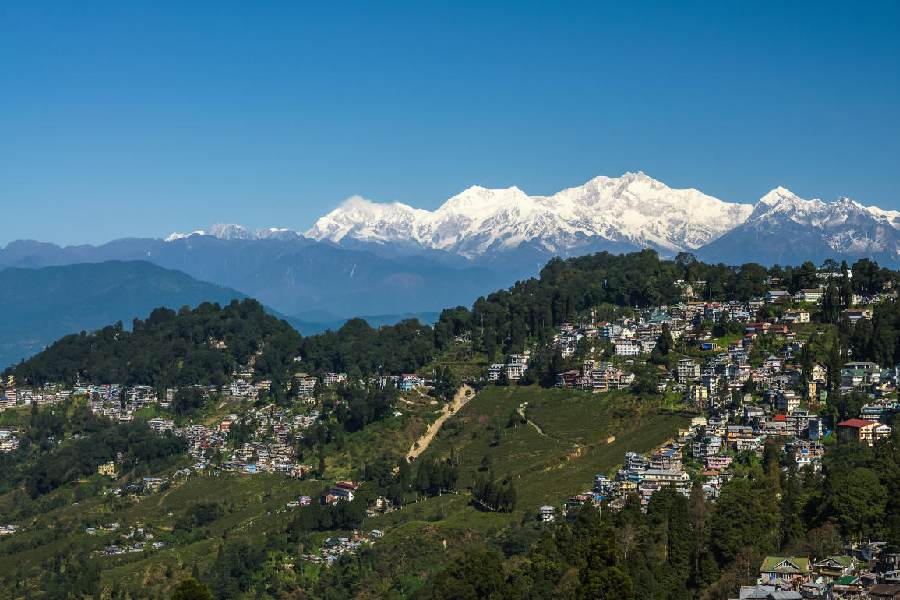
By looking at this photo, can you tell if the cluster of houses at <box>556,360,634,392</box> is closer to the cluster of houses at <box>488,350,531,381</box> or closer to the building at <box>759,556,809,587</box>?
the cluster of houses at <box>488,350,531,381</box>

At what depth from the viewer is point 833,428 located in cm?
6800

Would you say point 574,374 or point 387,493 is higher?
point 574,374

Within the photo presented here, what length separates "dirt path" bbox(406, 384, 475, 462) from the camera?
8575cm

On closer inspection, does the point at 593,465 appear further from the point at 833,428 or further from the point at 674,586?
the point at 674,586

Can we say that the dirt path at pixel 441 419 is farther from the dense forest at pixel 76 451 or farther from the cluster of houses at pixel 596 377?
the dense forest at pixel 76 451

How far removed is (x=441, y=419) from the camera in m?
90.6

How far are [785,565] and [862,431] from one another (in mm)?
21490

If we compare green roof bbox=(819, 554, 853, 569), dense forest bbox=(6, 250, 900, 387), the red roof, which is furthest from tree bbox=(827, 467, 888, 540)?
dense forest bbox=(6, 250, 900, 387)

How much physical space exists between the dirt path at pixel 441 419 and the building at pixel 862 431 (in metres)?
29.4

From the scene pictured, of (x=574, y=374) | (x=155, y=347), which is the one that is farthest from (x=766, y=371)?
(x=155, y=347)

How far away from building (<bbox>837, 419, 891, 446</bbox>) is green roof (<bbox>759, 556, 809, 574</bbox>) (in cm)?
2001

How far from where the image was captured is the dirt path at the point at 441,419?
85.8 metres

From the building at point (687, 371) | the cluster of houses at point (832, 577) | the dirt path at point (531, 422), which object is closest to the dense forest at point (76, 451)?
the dirt path at point (531, 422)

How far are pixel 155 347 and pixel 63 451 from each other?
22410 mm
